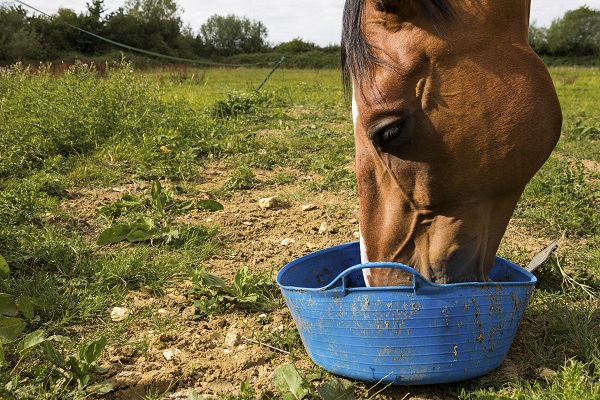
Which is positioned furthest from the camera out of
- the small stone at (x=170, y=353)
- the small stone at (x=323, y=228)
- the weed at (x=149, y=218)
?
the small stone at (x=323, y=228)

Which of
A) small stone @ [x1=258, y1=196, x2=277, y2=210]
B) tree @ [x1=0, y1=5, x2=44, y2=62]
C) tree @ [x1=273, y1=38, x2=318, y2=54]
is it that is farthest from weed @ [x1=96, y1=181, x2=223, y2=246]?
tree @ [x1=273, y1=38, x2=318, y2=54]

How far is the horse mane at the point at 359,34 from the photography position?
1772 mm

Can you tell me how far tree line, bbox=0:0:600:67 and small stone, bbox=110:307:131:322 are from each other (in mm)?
11279

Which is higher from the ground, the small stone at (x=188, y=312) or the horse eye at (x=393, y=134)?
the horse eye at (x=393, y=134)

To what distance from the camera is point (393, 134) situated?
5.87 feet

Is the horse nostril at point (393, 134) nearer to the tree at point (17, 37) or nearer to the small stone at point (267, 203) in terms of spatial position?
the small stone at point (267, 203)

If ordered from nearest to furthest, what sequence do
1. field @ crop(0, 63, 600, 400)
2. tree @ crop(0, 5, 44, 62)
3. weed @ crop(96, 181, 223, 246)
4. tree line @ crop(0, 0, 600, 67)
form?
field @ crop(0, 63, 600, 400), weed @ crop(96, 181, 223, 246), tree line @ crop(0, 0, 600, 67), tree @ crop(0, 5, 44, 62)

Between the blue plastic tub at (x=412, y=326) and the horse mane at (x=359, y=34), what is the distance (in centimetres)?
64

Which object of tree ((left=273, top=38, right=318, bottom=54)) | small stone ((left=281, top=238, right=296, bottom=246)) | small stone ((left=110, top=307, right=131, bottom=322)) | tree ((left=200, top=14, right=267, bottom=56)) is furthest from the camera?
tree ((left=200, top=14, right=267, bottom=56))

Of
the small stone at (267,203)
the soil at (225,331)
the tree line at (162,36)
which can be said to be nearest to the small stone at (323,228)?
the soil at (225,331)

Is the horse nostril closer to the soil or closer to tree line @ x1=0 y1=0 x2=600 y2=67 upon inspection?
the soil

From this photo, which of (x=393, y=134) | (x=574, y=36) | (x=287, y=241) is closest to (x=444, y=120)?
(x=393, y=134)

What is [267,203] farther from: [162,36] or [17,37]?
[162,36]

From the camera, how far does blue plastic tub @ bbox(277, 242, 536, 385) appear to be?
1731 mm
